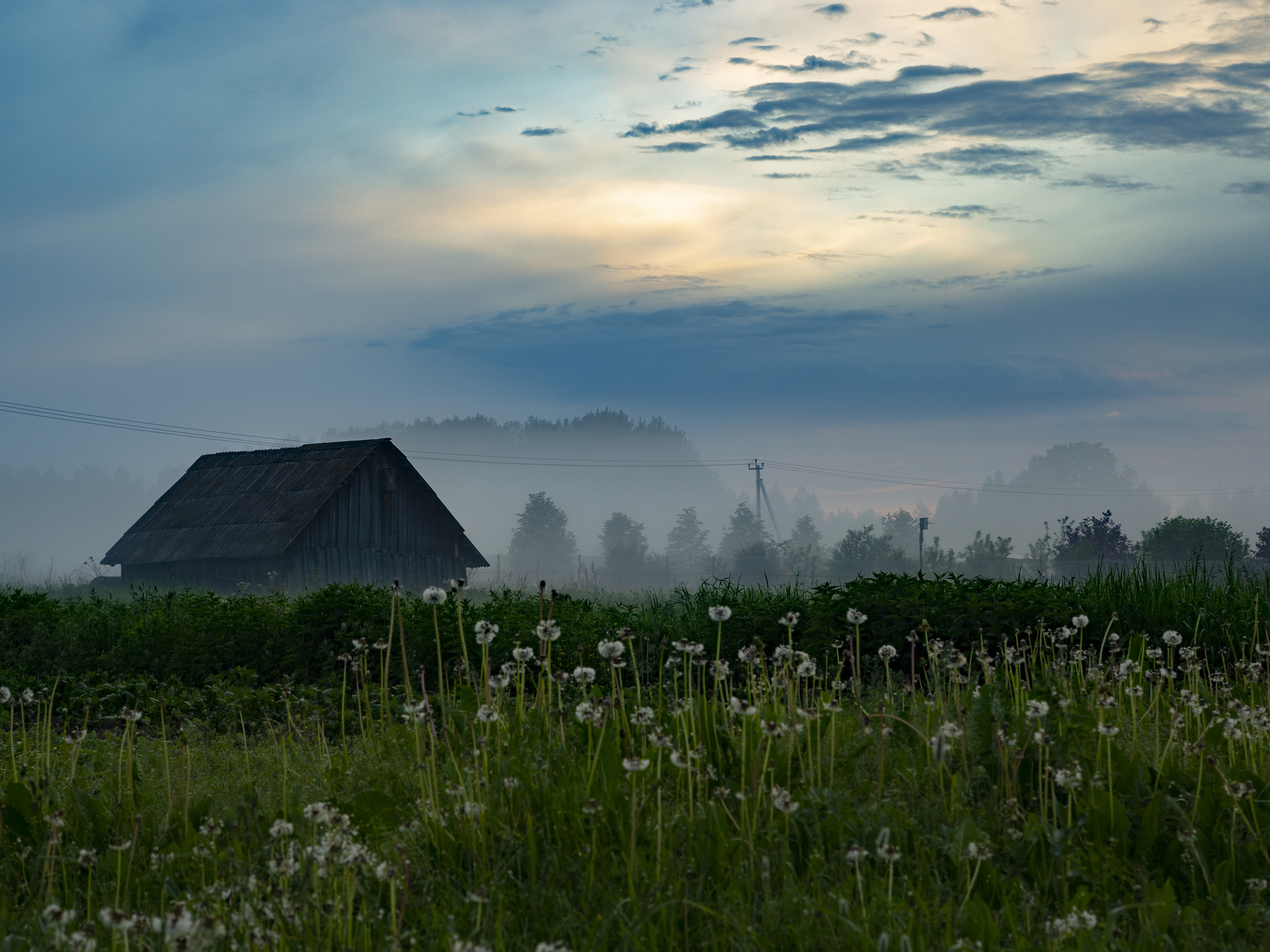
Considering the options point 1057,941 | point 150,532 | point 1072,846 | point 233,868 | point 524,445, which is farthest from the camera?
point 524,445

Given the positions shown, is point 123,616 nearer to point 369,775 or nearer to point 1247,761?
point 369,775

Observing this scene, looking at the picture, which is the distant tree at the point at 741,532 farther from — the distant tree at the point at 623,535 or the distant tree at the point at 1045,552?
the distant tree at the point at 1045,552

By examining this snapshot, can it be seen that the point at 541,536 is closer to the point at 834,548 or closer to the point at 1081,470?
the point at 834,548

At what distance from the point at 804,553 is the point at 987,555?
14.4 m

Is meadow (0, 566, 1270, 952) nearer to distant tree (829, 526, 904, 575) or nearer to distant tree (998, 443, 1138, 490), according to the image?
distant tree (829, 526, 904, 575)

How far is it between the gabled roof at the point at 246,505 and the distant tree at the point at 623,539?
5858 centimetres

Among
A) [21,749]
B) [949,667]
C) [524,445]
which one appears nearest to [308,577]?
[21,749]

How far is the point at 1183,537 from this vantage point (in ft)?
162

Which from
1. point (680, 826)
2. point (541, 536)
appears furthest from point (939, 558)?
point (680, 826)

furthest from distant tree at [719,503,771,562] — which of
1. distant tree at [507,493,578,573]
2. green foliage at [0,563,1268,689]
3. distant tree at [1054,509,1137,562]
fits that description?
green foliage at [0,563,1268,689]

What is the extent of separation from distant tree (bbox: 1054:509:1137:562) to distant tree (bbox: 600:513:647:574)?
45.2 metres

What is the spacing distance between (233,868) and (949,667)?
3710 millimetres

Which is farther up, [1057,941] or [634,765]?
[634,765]

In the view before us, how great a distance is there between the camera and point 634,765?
336cm
